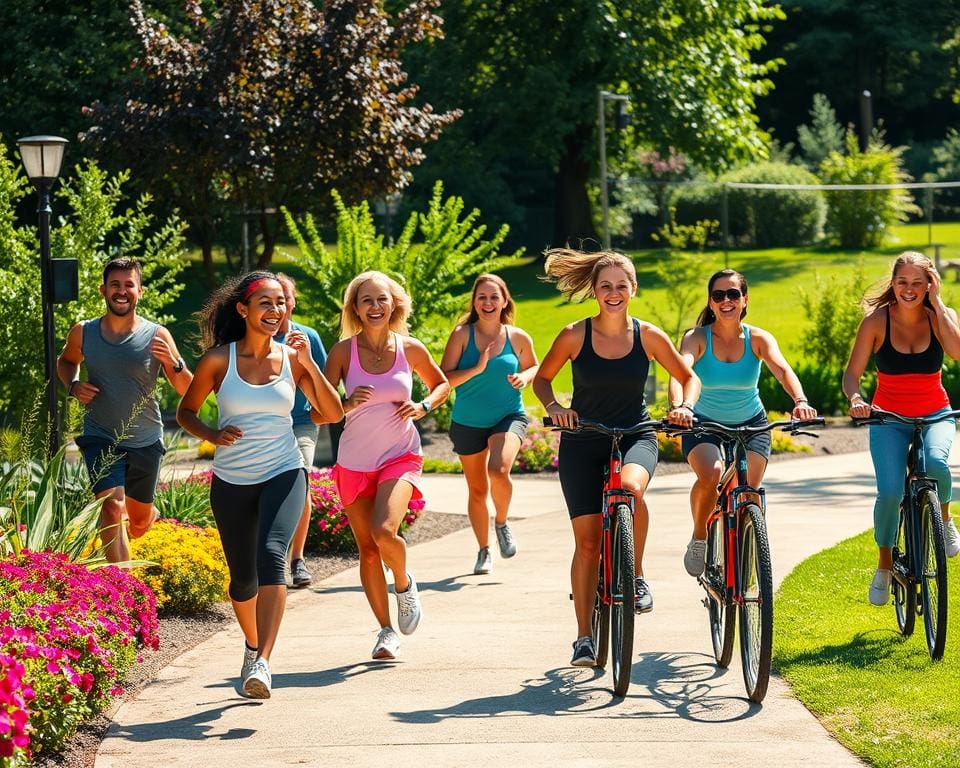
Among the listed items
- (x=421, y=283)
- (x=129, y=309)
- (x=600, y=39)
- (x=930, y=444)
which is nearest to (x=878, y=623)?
(x=930, y=444)

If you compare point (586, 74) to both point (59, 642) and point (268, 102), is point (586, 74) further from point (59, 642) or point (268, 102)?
point (59, 642)

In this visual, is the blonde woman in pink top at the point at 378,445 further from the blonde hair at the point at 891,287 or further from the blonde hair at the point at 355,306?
the blonde hair at the point at 891,287

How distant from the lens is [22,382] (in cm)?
1339

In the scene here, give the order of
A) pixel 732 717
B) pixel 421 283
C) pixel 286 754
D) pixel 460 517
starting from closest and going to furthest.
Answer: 1. pixel 286 754
2. pixel 732 717
3. pixel 460 517
4. pixel 421 283

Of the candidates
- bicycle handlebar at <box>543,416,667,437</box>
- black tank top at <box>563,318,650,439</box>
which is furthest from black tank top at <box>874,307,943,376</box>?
bicycle handlebar at <box>543,416,667,437</box>

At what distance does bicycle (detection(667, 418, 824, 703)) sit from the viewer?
629cm

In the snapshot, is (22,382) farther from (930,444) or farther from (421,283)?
(930,444)

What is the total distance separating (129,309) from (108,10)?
1797 cm

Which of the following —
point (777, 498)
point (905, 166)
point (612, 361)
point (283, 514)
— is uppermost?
point (905, 166)

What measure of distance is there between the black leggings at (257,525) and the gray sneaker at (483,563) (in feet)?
10.7

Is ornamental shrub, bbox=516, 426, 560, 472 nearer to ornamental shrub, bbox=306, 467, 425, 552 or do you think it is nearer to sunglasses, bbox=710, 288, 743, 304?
ornamental shrub, bbox=306, 467, 425, 552

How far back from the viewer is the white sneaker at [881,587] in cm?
779

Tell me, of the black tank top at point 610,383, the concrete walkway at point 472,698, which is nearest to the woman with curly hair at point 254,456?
the concrete walkway at point 472,698

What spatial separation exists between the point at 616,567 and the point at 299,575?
3.42m
